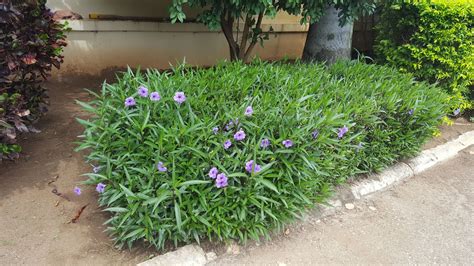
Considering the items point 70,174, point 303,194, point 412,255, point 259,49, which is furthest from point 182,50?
point 412,255

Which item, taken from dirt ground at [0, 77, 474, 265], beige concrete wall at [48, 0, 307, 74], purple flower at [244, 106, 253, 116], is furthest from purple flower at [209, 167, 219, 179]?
beige concrete wall at [48, 0, 307, 74]

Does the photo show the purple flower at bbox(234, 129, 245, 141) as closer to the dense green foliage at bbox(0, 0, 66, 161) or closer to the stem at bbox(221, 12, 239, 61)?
the dense green foliage at bbox(0, 0, 66, 161)

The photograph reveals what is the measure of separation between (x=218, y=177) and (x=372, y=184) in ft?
6.13

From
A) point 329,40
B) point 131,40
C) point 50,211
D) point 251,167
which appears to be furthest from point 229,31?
point 50,211

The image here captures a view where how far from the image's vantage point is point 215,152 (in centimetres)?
247

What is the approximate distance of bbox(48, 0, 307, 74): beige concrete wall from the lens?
5.14 metres

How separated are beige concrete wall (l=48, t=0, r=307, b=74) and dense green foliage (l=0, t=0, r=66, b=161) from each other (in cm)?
163

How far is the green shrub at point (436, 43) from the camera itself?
15.2 ft

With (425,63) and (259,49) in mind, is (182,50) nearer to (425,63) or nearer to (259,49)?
(259,49)

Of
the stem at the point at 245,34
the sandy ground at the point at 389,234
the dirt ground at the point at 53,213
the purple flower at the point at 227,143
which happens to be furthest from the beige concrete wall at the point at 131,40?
the purple flower at the point at 227,143

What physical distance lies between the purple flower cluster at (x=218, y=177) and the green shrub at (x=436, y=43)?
3521 mm

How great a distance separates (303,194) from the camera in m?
2.78

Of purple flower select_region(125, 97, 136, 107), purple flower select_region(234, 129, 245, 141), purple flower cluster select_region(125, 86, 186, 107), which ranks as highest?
purple flower cluster select_region(125, 86, 186, 107)

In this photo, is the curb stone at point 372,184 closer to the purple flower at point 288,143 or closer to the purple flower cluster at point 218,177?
the purple flower cluster at point 218,177
